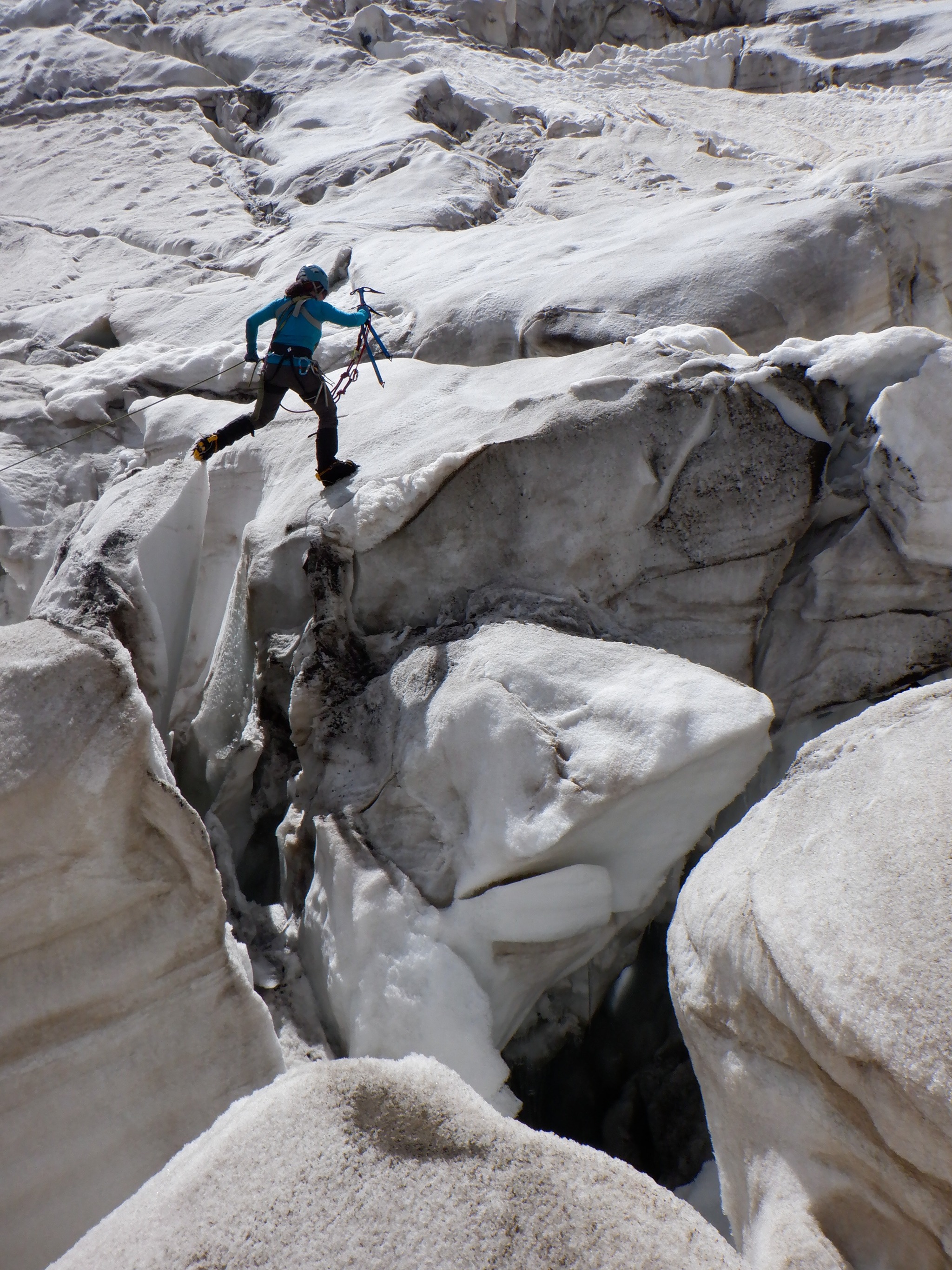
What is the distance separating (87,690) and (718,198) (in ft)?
15.9

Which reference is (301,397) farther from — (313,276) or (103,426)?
(103,426)

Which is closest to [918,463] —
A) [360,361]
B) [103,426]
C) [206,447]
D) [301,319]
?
[301,319]

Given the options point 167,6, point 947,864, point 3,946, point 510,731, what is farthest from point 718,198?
point 167,6

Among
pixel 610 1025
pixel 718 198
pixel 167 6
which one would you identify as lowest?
pixel 610 1025

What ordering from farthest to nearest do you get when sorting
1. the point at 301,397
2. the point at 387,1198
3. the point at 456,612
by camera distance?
1. the point at 301,397
2. the point at 456,612
3. the point at 387,1198

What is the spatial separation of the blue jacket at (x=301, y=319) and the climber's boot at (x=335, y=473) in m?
0.61

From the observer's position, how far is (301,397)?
404 centimetres

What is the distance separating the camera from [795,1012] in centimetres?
173

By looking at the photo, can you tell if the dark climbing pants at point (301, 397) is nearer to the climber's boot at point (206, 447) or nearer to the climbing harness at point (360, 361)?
the climber's boot at point (206, 447)

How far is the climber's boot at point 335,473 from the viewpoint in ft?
12.6

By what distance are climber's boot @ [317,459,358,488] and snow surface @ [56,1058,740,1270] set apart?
2.77 meters

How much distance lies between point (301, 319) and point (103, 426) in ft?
5.72

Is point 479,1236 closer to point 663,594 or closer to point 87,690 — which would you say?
point 87,690

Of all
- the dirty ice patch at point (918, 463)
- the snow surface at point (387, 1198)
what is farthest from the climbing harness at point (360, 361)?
the snow surface at point (387, 1198)
